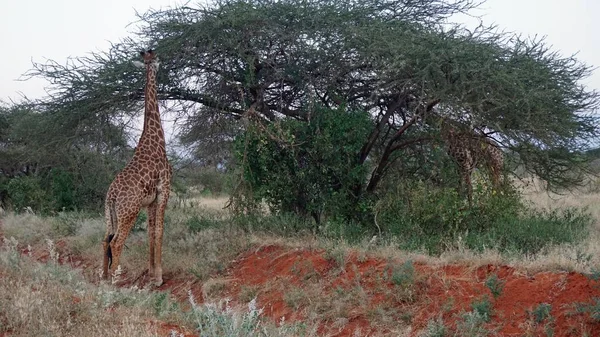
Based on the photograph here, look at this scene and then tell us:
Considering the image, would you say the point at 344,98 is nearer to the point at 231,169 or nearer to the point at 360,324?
the point at 231,169

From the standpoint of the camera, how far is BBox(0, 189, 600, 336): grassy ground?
17.2 feet

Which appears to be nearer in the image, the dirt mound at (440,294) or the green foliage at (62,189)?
the dirt mound at (440,294)

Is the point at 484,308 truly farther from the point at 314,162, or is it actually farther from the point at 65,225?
the point at 65,225

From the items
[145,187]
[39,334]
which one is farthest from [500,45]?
[39,334]

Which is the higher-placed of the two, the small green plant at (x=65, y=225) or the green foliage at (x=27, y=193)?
the green foliage at (x=27, y=193)

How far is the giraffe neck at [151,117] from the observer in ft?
34.8

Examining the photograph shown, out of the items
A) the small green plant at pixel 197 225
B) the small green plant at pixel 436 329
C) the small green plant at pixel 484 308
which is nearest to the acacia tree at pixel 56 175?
the small green plant at pixel 197 225

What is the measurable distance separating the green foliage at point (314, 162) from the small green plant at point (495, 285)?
4158 mm

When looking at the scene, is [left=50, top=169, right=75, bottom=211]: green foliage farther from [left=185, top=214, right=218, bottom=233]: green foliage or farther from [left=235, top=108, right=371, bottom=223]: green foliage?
[left=235, top=108, right=371, bottom=223]: green foliage

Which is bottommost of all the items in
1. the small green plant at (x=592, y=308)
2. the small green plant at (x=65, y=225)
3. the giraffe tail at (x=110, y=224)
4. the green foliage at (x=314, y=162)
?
the small green plant at (x=65, y=225)

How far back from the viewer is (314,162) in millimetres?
11664

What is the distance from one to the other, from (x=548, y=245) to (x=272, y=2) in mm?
6748

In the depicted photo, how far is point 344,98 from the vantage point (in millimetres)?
12453

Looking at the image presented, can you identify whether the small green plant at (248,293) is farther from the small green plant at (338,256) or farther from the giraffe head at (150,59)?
the giraffe head at (150,59)
